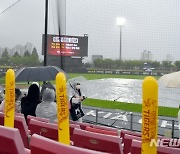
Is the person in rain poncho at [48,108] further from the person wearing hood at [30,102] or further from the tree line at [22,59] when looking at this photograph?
the tree line at [22,59]

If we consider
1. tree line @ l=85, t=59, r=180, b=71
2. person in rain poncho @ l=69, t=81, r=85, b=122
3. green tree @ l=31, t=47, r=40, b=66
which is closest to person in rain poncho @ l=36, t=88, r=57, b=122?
person in rain poncho @ l=69, t=81, r=85, b=122

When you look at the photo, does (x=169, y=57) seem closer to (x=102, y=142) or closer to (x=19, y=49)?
(x=19, y=49)

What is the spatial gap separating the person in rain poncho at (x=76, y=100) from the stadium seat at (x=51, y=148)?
3.44m

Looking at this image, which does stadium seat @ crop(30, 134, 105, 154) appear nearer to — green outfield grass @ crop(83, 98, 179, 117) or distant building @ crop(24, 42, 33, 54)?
distant building @ crop(24, 42, 33, 54)

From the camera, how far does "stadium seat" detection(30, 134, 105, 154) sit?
1.01m

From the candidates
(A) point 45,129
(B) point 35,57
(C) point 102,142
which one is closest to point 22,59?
(B) point 35,57

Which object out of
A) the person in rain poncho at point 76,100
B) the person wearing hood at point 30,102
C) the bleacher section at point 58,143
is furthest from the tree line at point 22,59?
the bleacher section at point 58,143

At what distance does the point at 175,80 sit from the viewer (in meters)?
3.01

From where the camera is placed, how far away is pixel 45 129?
7.63 feet

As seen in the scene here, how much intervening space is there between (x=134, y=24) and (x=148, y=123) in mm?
8297

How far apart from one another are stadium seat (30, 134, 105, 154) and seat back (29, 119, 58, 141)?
1.04m

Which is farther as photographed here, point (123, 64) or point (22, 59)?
point (22, 59)

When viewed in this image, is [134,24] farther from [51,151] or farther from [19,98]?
[51,151]

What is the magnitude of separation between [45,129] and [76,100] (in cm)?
232
